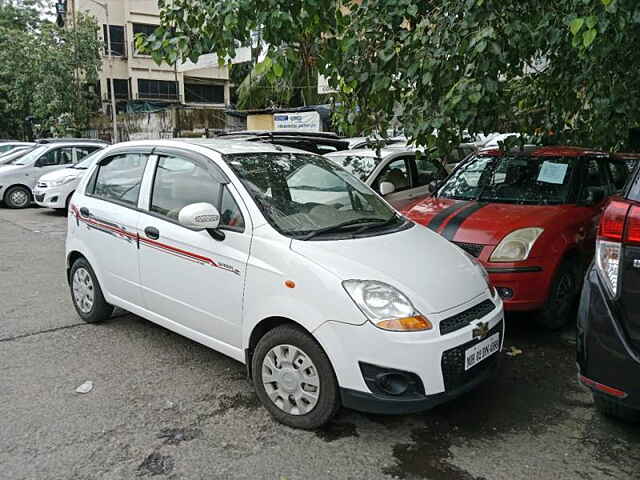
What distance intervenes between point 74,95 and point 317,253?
25314 mm

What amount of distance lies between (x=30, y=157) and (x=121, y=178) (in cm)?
1124

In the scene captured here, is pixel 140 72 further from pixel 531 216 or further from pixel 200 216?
pixel 200 216

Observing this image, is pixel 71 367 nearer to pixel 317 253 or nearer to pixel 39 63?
pixel 317 253

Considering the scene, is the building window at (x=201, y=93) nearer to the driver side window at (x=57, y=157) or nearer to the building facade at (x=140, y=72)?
the building facade at (x=140, y=72)

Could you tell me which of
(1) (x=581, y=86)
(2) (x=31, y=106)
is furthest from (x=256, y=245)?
(2) (x=31, y=106)

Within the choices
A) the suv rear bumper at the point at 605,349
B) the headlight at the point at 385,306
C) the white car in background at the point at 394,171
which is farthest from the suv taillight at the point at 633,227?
the white car in background at the point at 394,171

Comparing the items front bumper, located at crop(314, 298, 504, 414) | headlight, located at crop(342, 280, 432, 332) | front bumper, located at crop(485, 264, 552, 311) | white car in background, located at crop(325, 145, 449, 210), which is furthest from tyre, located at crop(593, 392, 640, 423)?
white car in background, located at crop(325, 145, 449, 210)

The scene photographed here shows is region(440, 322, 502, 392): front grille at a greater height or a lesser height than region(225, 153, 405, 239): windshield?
lesser

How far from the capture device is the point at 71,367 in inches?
167

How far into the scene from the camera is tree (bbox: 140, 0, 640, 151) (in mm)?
4652

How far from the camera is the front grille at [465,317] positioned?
3.14 m

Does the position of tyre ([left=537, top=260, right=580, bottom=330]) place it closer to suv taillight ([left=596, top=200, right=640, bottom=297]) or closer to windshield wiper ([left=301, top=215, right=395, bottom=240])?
windshield wiper ([left=301, top=215, right=395, bottom=240])

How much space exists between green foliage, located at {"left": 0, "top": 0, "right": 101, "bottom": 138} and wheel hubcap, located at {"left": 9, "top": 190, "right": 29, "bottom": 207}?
11.7 meters

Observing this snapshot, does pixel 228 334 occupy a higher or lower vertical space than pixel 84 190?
lower
